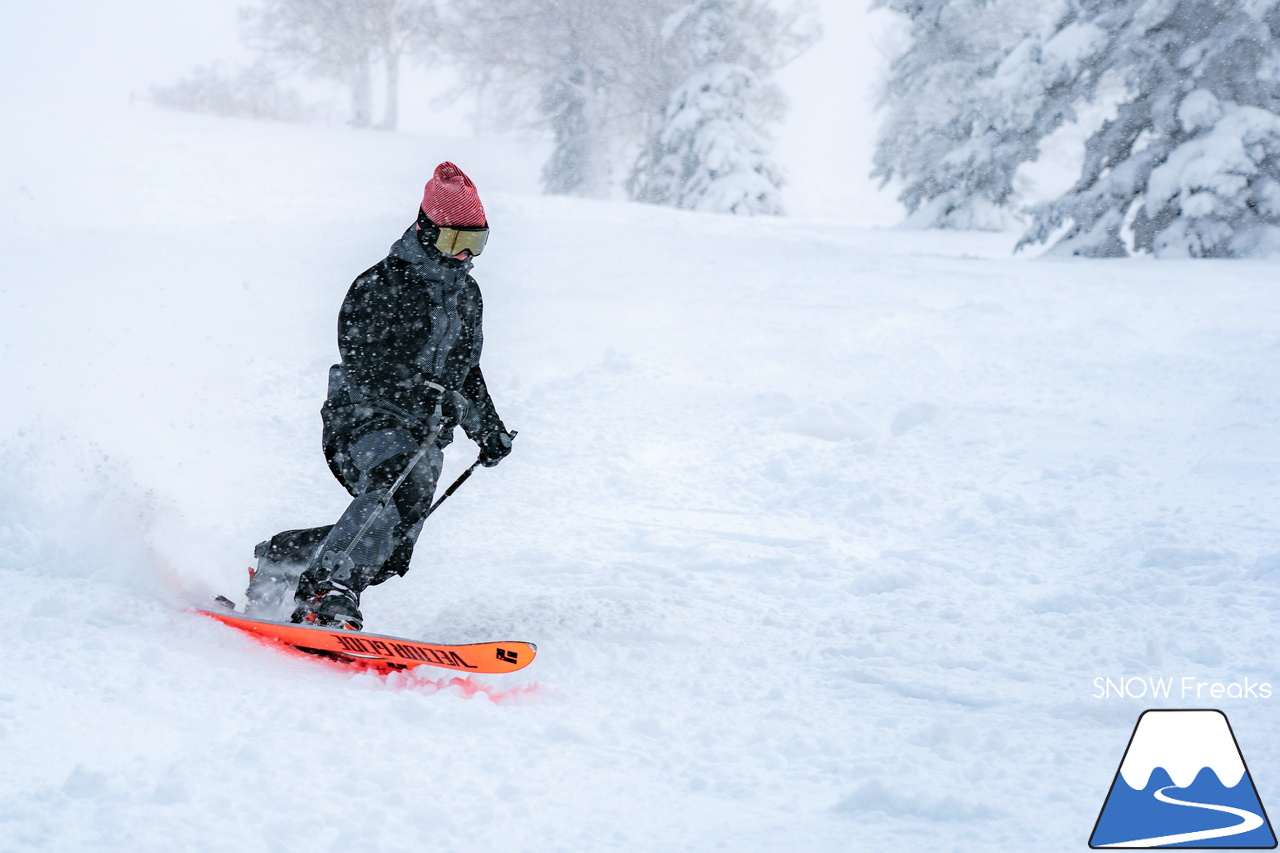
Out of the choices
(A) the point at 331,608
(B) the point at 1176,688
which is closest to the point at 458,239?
(A) the point at 331,608

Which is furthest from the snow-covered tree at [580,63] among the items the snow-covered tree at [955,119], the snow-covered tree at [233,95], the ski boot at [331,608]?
the ski boot at [331,608]

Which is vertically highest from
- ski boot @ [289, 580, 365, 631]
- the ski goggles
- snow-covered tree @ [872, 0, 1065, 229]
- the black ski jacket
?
snow-covered tree @ [872, 0, 1065, 229]

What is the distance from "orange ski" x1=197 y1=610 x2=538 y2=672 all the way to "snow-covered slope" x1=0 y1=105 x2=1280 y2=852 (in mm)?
115

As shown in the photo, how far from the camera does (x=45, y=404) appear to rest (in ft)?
23.0

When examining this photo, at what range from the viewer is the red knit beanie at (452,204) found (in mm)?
3863

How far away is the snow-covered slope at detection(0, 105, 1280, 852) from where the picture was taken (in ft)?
9.52

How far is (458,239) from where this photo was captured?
3.90 m

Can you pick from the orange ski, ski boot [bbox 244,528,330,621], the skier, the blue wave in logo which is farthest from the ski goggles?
the blue wave in logo

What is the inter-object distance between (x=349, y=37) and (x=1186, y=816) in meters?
38.7

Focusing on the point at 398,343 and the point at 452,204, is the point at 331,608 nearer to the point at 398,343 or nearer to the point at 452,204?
the point at 398,343

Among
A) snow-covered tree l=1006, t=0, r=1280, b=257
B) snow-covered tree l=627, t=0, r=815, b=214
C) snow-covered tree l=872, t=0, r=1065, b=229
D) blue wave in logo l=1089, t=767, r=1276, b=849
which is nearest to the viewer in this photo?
blue wave in logo l=1089, t=767, r=1276, b=849

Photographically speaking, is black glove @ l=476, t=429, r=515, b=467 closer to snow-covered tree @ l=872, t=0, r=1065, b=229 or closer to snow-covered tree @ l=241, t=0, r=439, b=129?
snow-covered tree @ l=872, t=0, r=1065, b=229

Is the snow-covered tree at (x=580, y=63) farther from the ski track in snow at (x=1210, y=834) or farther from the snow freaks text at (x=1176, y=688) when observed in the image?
the ski track in snow at (x=1210, y=834)

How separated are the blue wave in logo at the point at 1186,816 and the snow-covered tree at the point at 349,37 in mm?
35620
